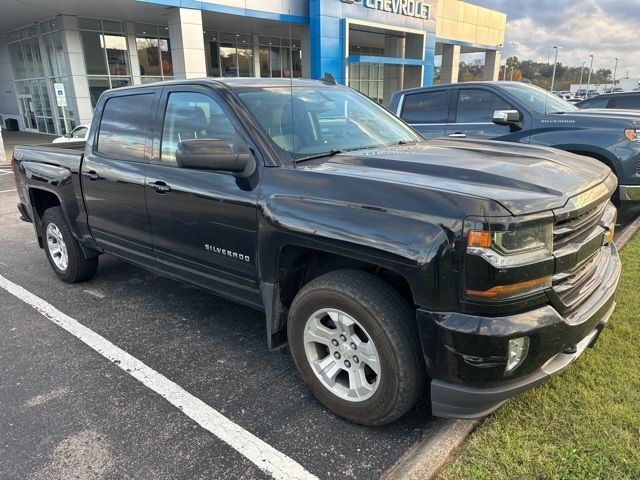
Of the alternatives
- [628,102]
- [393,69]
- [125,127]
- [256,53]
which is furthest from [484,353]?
[393,69]

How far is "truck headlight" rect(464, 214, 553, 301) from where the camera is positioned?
2.12 metres

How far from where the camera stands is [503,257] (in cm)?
213

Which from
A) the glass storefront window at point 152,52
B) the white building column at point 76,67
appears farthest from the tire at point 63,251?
the glass storefront window at point 152,52

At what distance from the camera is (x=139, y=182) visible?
3.80m

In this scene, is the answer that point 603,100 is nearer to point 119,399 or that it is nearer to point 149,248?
point 149,248

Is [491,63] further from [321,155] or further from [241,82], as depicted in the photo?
[321,155]

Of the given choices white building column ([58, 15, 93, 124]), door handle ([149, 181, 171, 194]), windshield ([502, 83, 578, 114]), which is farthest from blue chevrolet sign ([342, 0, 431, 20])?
door handle ([149, 181, 171, 194])

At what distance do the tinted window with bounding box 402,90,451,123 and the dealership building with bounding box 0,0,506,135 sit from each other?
9003mm

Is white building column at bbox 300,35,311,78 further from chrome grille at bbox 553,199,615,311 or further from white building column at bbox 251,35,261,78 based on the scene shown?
chrome grille at bbox 553,199,615,311

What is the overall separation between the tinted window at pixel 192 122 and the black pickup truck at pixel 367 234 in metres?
0.01

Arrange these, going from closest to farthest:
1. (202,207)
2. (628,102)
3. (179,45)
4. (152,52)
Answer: (202,207)
(628,102)
(179,45)
(152,52)

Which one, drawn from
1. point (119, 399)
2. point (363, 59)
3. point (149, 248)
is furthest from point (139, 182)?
point (363, 59)

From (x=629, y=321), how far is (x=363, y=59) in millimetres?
24137

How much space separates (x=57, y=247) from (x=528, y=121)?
235 inches
